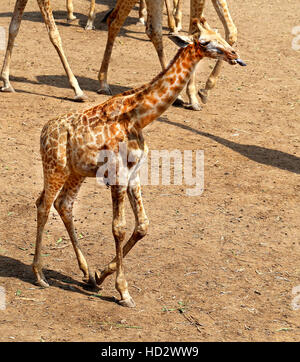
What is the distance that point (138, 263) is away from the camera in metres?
6.75

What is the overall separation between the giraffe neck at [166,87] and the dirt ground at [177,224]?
78 centimetres

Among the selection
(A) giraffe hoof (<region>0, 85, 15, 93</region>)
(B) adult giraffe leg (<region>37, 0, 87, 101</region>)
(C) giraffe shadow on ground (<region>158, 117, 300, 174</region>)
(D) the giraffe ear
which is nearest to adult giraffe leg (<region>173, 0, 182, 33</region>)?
(B) adult giraffe leg (<region>37, 0, 87, 101</region>)

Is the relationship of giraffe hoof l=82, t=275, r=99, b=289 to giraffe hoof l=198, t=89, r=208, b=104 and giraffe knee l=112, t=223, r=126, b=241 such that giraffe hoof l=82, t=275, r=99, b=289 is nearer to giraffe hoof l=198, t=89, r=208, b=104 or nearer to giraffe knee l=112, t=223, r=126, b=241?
giraffe knee l=112, t=223, r=126, b=241

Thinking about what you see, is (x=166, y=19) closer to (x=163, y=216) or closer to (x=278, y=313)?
(x=163, y=216)

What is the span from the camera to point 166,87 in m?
5.68

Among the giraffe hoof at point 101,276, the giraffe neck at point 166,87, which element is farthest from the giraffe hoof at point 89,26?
the giraffe hoof at point 101,276

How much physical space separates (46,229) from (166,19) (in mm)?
9096

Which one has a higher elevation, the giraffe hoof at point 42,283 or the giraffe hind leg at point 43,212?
the giraffe hind leg at point 43,212

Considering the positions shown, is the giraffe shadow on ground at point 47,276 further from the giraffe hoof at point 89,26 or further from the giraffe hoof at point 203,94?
the giraffe hoof at point 89,26

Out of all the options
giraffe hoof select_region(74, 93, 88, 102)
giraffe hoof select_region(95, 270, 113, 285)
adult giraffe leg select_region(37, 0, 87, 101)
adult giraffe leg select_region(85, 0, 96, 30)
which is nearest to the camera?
giraffe hoof select_region(95, 270, 113, 285)

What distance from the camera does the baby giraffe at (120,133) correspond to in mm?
5633

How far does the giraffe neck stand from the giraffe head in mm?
44

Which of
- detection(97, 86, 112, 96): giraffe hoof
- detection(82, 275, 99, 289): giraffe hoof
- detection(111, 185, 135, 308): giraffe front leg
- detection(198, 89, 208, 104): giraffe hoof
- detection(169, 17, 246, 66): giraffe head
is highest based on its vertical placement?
detection(169, 17, 246, 66): giraffe head

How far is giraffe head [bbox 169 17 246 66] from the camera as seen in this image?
18.2 feet
